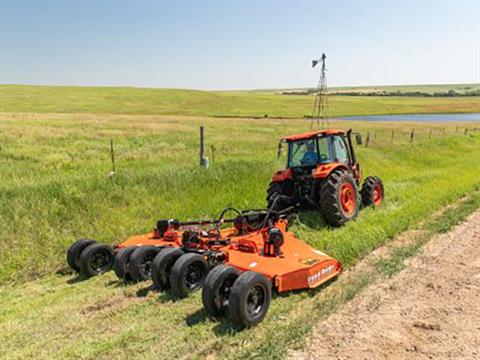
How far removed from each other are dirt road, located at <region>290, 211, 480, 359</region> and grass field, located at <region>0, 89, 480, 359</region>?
28cm

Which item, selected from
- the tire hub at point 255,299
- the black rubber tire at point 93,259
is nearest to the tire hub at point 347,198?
the tire hub at point 255,299

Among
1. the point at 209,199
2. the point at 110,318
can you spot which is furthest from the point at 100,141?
the point at 110,318

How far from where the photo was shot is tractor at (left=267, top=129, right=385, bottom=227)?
855 cm

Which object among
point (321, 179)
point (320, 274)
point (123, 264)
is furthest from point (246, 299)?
point (321, 179)

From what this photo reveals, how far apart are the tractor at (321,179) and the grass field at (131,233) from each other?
365mm

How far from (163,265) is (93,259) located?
1.79 metres

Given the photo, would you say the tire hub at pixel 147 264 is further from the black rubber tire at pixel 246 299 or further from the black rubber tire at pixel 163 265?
the black rubber tire at pixel 246 299

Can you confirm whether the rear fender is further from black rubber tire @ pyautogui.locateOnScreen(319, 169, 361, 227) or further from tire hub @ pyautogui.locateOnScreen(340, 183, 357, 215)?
tire hub @ pyautogui.locateOnScreen(340, 183, 357, 215)

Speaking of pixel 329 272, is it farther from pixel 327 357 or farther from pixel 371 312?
pixel 327 357

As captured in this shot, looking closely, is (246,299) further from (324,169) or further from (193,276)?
(324,169)

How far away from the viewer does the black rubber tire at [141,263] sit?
6340 mm

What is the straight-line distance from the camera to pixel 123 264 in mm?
6477

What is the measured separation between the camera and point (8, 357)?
4.61m

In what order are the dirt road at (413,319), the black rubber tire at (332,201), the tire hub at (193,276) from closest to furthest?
the dirt road at (413,319), the tire hub at (193,276), the black rubber tire at (332,201)
